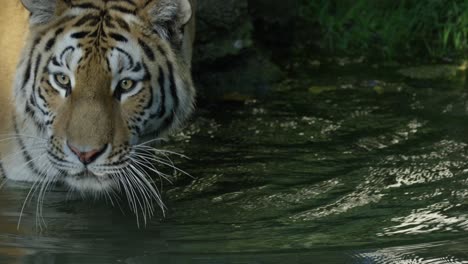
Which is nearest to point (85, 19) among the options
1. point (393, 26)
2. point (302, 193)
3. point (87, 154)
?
point (87, 154)

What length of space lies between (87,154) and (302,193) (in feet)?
3.10

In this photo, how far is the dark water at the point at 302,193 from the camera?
3.62 meters

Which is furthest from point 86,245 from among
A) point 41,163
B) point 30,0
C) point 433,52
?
point 433,52

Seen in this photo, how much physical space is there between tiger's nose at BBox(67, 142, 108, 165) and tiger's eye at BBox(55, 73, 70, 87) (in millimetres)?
212

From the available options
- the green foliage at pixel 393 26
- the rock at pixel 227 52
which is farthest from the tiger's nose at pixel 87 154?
the green foliage at pixel 393 26

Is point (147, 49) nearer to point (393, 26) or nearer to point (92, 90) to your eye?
point (92, 90)

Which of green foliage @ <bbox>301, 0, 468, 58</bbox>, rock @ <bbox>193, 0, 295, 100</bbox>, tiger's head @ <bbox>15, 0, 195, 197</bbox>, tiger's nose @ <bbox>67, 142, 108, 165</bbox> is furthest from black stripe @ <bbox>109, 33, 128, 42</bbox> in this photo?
green foliage @ <bbox>301, 0, 468, 58</bbox>

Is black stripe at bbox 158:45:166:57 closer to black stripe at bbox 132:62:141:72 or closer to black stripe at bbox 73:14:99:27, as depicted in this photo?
black stripe at bbox 132:62:141:72

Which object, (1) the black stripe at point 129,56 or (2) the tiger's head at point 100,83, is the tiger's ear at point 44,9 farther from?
(1) the black stripe at point 129,56

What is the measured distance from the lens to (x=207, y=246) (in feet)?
12.0

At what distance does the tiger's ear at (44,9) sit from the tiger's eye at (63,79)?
258 mm

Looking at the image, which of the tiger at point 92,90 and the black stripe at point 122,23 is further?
the black stripe at point 122,23

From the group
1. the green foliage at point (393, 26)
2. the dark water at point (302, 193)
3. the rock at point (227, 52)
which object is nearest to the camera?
the dark water at point (302, 193)

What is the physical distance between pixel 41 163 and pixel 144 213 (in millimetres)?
409
